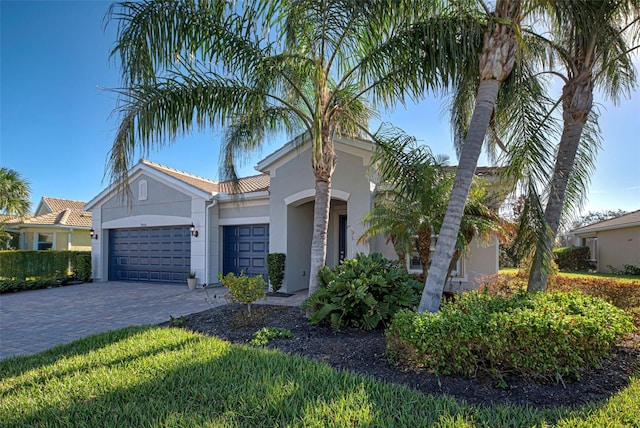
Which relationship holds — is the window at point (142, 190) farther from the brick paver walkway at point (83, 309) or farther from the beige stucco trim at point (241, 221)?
the beige stucco trim at point (241, 221)

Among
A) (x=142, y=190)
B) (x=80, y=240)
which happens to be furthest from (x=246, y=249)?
(x=80, y=240)

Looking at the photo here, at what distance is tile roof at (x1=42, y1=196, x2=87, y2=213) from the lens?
2748cm

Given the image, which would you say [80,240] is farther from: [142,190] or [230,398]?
[230,398]

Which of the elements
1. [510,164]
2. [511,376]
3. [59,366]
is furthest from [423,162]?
[59,366]

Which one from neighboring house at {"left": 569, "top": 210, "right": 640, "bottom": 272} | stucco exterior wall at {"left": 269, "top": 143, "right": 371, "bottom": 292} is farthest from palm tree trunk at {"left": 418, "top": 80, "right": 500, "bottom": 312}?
neighboring house at {"left": 569, "top": 210, "right": 640, "bottom": 272}

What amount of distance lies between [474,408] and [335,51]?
6.43m

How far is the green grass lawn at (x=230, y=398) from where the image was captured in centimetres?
315

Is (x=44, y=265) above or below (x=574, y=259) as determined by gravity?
above

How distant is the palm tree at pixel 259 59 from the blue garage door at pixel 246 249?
21.4ft

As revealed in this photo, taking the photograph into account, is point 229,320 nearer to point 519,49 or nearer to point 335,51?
point 335,51

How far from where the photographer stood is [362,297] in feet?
20.2

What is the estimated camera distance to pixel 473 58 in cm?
575

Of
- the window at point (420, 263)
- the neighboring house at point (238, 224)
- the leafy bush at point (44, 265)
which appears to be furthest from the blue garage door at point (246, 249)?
the leafy bush at point (44, 265)

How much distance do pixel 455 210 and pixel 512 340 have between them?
6.72ft
